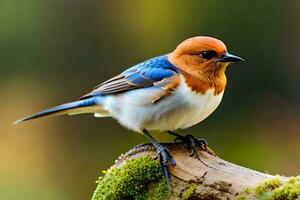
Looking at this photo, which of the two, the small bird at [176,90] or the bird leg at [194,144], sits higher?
the small bird at [176,90]

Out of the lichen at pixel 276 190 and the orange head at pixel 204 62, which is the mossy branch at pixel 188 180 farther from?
the orange head at pixel 204 62

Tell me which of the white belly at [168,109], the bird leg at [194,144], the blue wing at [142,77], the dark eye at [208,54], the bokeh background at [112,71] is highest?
the dark eye at [208,54]

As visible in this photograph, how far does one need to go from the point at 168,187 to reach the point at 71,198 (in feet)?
15.7

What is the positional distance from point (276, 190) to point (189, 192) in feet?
1.46

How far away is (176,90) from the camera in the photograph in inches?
148

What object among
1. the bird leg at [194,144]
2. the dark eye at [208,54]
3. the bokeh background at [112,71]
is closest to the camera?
the bird leg at [194,144]

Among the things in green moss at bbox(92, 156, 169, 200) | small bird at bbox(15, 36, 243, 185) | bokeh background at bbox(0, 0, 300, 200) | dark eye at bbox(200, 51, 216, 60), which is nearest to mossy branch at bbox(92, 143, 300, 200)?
green moss at bbox(92, 156, 169, 200)

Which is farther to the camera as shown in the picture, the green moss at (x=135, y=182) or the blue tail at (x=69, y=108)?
the blue tail at (x=69, y=108)

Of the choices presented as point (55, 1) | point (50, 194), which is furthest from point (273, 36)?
point (50, 194)

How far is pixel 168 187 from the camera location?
Answer: 330cm

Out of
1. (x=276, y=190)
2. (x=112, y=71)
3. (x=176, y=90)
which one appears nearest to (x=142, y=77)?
(x=176, y=90)

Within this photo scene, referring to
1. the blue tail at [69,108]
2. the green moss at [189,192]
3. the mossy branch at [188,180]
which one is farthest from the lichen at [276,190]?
the blue tail at [69,108]

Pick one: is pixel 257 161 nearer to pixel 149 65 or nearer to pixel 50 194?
pixel 50 194

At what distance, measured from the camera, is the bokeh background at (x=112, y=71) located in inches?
329
